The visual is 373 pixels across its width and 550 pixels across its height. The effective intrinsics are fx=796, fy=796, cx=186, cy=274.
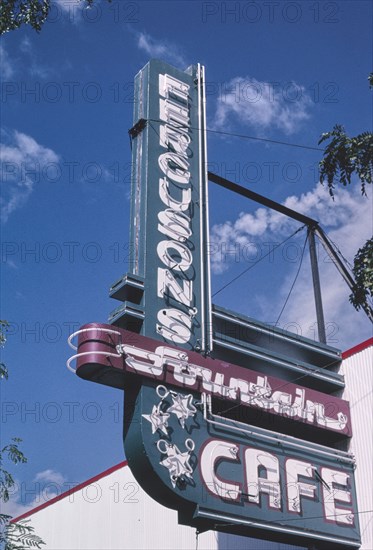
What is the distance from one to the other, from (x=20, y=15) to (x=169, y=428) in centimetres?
854

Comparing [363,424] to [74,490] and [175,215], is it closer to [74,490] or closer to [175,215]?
[175,215]

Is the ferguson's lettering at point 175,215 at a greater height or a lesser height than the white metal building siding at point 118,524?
greater

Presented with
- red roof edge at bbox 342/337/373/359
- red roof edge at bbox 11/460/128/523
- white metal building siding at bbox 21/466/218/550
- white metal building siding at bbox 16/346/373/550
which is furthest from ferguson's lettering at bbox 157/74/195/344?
red roof edge at bbox 11/460/128/523

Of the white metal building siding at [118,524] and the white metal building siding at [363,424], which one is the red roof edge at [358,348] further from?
the white metal building siding at [118,524]

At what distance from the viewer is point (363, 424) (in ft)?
66.6

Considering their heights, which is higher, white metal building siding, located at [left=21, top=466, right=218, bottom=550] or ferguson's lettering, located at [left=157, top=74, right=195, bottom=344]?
ferguson's lettering, located at [left=157, top=74, right=195, bottom=344]

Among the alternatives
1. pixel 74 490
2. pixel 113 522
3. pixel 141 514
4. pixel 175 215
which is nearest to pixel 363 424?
pixel 175 215

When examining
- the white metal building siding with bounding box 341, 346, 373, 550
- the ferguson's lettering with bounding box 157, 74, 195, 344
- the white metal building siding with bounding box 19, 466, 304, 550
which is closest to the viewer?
the ferguson's lettering with bounding box 157, 74, 195, 344

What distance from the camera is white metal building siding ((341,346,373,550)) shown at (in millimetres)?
19364

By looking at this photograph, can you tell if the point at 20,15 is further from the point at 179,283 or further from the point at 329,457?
the point at 329,457

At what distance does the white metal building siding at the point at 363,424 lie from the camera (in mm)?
19364

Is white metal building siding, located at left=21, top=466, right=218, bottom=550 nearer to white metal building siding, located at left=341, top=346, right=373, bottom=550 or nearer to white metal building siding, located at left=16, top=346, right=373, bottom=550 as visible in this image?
white metal building siding, located at left=16, top=346, right=373, bottom=550

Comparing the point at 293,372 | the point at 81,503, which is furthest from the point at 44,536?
the point at 293,372

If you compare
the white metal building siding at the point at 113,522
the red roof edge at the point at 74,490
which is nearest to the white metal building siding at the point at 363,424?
the white metal building siding at the point at 113,522
